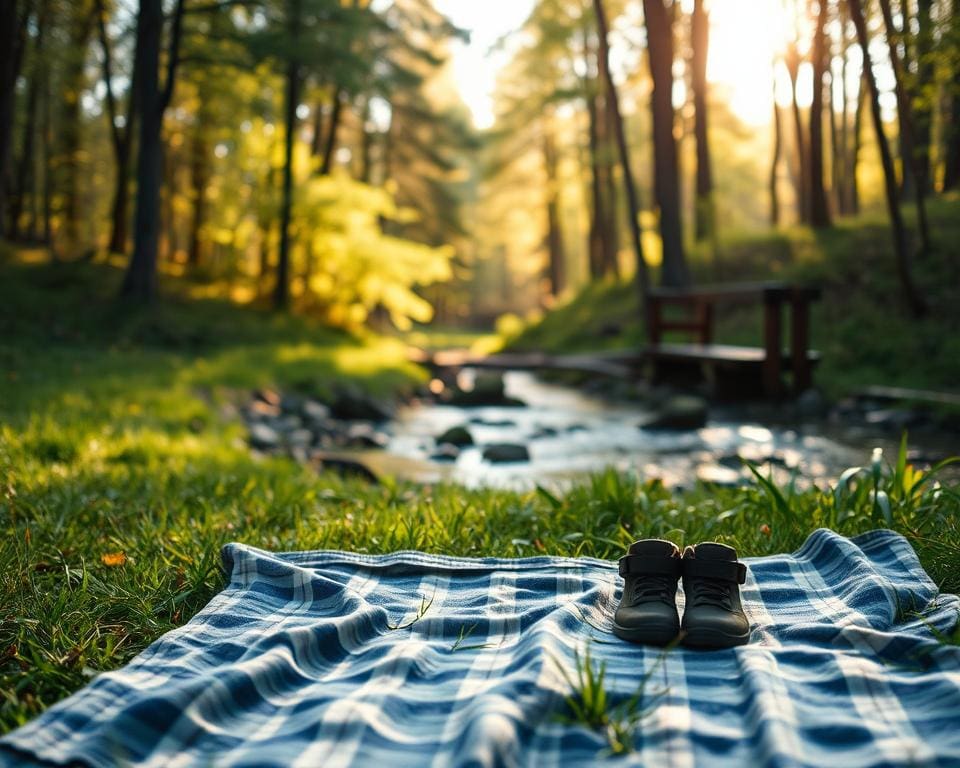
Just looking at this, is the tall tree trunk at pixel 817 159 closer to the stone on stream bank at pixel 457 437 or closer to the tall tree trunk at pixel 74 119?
the stone on stream bank at pixel 457 437

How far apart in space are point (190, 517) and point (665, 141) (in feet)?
42.2

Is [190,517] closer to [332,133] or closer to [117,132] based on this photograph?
[117,132]

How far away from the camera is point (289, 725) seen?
180 cm

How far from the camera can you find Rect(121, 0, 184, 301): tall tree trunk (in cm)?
1357

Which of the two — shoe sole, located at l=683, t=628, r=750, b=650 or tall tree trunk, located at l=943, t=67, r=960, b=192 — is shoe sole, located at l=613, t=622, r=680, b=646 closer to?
shoe sole, located at l=683, t=628, r=750, b=650

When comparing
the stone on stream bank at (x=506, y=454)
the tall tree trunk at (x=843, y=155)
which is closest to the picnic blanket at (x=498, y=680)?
the stone on stream bank at (x=506, y=454)

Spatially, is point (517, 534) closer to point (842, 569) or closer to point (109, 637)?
point (842, 569)

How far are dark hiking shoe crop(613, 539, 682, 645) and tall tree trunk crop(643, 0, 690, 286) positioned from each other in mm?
13257

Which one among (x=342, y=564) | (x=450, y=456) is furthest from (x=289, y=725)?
(x=450, y=456)

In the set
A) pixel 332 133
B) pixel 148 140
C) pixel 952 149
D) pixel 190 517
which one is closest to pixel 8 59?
pixel 148 140

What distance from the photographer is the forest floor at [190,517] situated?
8.22ft

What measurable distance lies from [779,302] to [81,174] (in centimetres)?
1840

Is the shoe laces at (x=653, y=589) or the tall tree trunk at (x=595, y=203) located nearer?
the shoe laces at (x=653, y=589)

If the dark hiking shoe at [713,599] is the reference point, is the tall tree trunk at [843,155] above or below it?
above
